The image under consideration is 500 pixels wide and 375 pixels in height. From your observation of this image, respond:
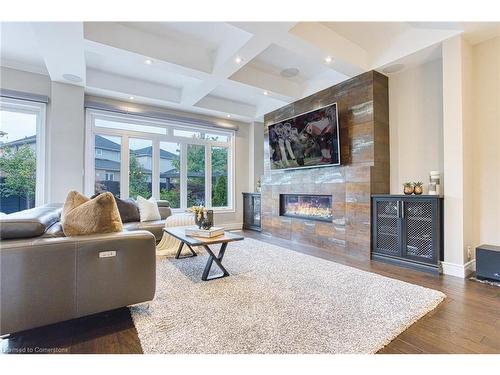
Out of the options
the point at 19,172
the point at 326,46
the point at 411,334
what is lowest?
the point at 411,334

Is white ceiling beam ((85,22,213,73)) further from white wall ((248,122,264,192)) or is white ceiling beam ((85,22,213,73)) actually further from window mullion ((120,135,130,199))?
white wall ((248,122,264,192))

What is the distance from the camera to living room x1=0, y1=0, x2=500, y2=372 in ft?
5.58

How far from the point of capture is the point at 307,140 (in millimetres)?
4586

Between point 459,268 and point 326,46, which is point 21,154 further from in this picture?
point 459,268

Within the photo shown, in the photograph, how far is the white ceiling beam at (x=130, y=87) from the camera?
4.40m

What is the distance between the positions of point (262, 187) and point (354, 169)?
7.44 feet

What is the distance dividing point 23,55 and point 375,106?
5.20 m

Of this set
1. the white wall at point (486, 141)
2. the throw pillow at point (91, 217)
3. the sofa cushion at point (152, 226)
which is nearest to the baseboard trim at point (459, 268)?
the white wall at point (486, 141)

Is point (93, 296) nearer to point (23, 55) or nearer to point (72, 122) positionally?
point (72, 122)

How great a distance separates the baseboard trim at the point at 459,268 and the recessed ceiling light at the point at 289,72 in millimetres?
3522

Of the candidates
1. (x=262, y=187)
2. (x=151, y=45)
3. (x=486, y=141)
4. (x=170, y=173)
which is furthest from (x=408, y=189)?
(x=170, y=173)

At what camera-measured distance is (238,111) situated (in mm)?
6027

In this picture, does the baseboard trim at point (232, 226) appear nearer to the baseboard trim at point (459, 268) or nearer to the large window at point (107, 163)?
the large window at point (107, 163)

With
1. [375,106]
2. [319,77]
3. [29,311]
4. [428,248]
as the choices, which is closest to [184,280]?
[29,311]
